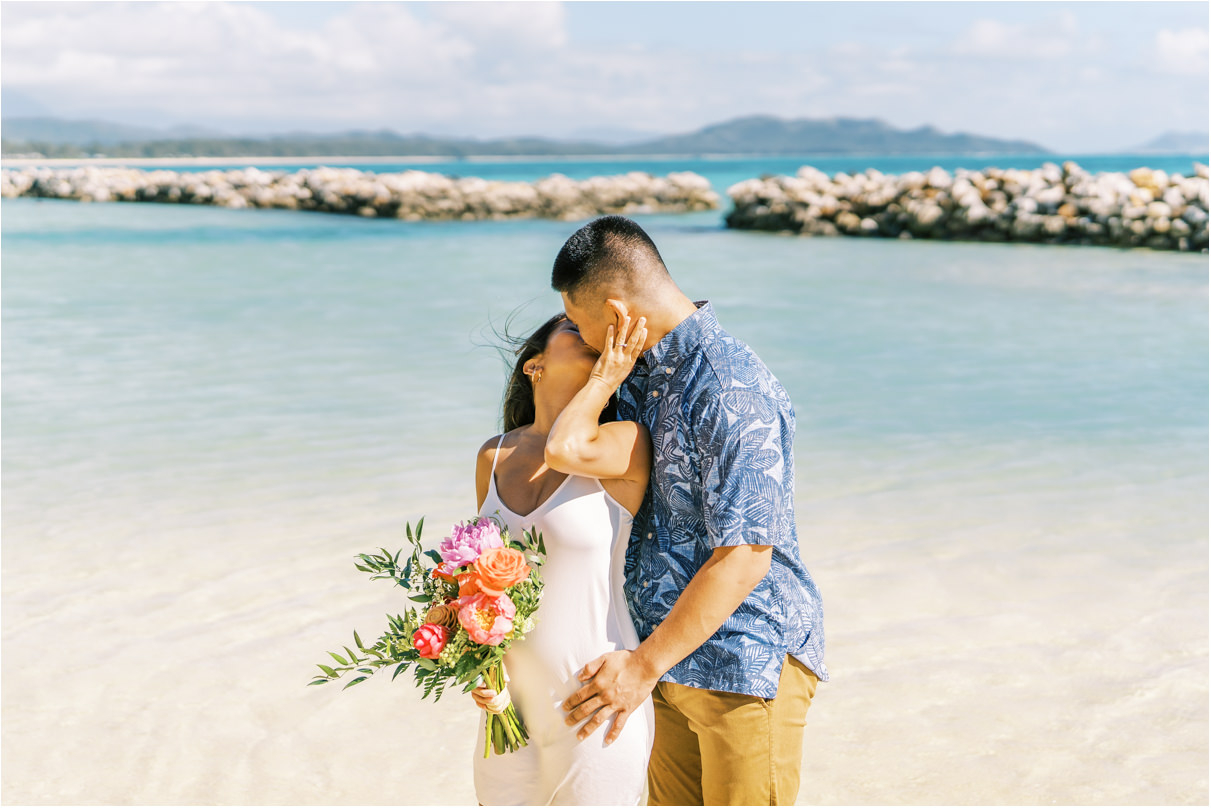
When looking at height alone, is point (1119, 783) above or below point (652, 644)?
below

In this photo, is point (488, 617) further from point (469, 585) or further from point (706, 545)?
point (706, 545)

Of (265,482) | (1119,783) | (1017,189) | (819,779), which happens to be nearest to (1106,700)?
(1119,783)

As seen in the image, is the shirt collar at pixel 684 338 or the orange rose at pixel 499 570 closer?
the orange rose at pixel 499 570

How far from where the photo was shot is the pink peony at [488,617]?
2.28 meters

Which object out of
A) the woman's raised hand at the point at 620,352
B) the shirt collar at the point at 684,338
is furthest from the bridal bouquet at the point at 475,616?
the shirt collar at the point at 684,338

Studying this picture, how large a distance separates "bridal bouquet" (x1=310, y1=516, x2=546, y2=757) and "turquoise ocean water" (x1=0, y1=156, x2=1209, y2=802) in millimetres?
467

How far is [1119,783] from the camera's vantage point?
3.81 m

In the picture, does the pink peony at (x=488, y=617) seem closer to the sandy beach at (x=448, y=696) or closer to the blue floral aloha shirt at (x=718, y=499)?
the blue floral aloha shirt at (x=718, y=499)

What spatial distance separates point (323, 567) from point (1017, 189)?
78.5 feet

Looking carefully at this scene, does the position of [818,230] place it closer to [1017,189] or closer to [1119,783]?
[1017,189]

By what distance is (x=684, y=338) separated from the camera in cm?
237

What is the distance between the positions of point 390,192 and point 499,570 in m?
35.1

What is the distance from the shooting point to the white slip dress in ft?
7.94

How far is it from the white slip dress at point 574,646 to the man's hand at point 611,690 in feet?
0.10
